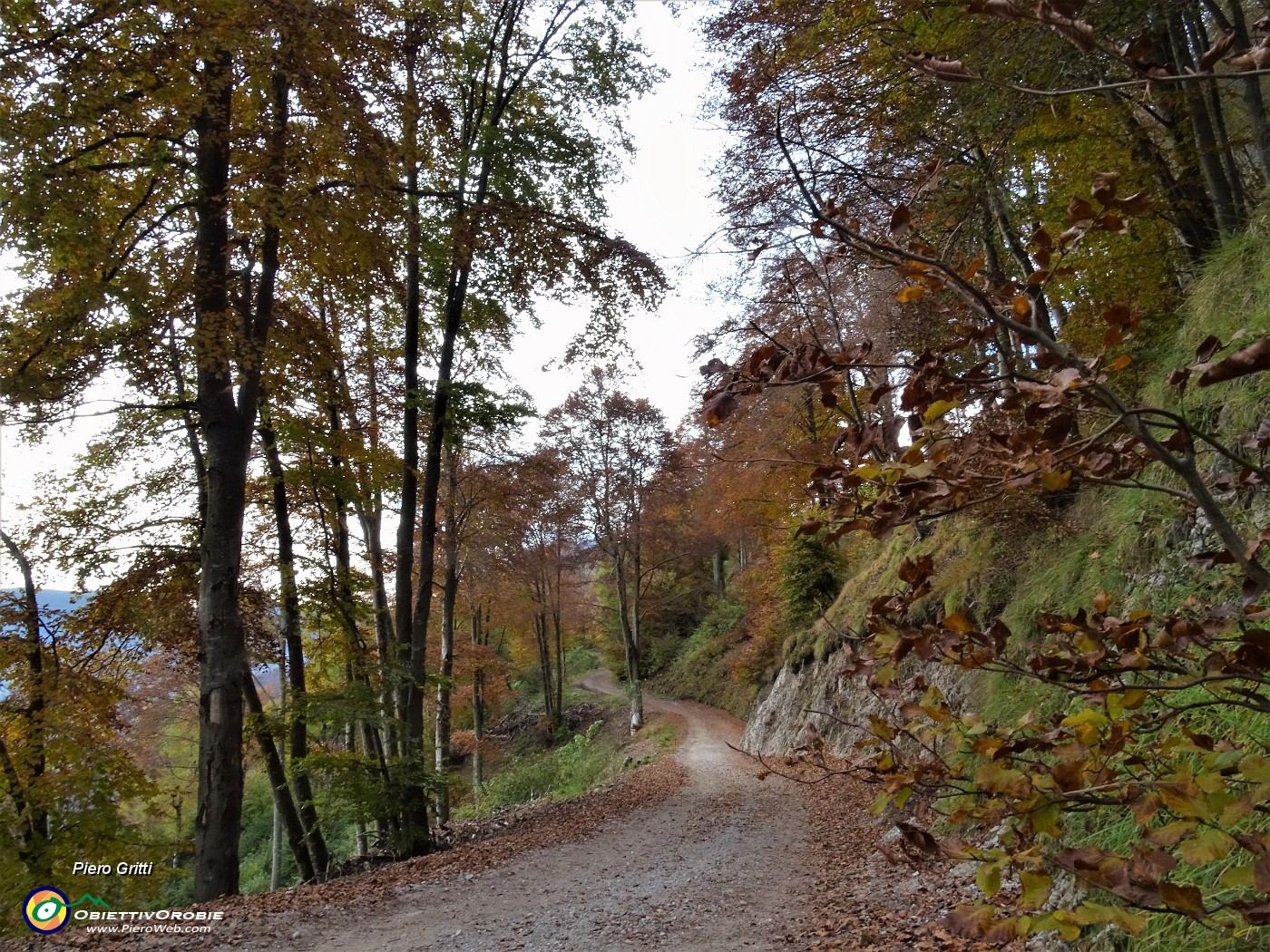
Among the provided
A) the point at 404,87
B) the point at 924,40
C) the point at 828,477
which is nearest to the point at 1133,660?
the point at 828,477

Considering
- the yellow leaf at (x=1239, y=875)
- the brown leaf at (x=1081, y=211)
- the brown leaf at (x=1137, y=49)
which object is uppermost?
the brown leaf at (x=1137, y=49)

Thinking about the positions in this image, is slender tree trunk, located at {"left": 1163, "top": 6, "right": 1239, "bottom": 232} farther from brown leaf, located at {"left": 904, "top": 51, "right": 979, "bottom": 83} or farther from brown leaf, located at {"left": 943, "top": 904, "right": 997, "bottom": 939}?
brown leaf, located at {"left": 943, "top": 904, "right": 997, "bottom": 939}

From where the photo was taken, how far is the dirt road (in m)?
5.09

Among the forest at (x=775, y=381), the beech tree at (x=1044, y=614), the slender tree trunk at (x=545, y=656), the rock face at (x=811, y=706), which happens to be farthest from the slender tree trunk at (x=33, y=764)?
the slender tree trunk at (x=545, y=656)

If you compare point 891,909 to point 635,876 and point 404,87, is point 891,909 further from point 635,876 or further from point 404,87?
point 404,87

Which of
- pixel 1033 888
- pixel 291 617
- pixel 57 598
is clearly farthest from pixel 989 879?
pixel 57 598

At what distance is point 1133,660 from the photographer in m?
1.44

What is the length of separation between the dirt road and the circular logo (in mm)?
1952

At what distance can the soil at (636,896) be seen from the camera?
15.8 ft

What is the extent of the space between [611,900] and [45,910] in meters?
4.97

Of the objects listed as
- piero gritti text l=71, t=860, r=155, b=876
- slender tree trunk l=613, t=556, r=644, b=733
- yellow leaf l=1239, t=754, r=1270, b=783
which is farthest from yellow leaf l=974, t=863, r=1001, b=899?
slender tree trunk l=613, t=556, r=644, b=733

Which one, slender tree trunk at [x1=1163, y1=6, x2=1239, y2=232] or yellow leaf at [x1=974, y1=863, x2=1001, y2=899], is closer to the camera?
yellow leaf at [x1=974, y1=863, x2=1001, y2=899]

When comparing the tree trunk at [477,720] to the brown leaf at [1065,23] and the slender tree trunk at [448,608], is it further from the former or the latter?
the brown leaf at [1065,23]

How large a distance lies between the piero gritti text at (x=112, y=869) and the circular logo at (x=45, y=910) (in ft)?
3.62
